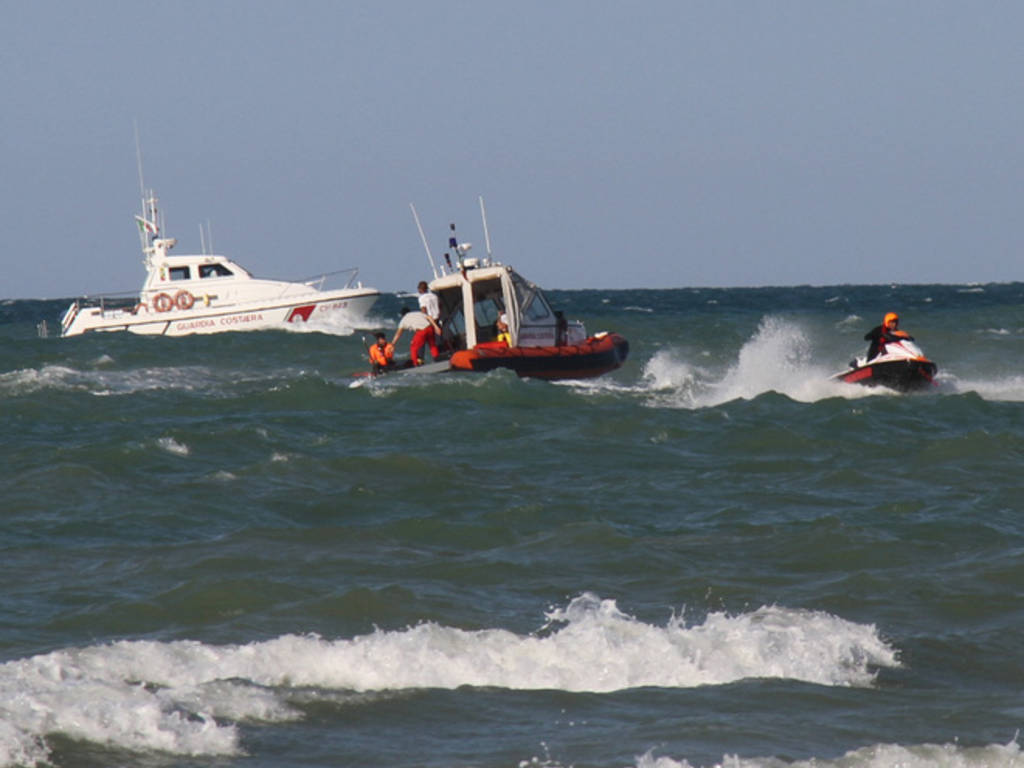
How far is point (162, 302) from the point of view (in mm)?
38750

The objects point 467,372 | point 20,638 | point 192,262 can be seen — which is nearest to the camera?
point 20,638

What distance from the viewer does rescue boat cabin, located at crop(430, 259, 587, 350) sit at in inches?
934

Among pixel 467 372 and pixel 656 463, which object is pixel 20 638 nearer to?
pixel 656 463

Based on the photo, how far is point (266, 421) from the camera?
20.0m

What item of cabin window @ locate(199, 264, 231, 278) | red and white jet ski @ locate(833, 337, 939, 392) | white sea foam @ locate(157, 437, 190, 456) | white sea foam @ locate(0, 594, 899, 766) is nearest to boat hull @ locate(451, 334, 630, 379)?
red and white jet ski @ locate(833, 337, 939, 392)

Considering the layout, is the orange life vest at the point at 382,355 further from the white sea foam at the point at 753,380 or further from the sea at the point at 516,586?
the white sea foam at the point at 753,380

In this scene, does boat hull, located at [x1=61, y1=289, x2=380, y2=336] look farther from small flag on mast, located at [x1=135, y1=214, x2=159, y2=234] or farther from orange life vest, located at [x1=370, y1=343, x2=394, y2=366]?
orange life vest, located at [x1=370, y1=343, x2=394, y2=366]

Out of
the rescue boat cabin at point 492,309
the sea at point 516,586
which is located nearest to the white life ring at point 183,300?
the rescue boat cabin at point 492,309

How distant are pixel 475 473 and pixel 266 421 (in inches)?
226

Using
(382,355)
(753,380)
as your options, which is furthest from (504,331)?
(753,380)

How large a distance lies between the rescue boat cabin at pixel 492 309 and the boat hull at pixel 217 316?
14757 mm

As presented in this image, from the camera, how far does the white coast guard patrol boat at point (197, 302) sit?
127 ft

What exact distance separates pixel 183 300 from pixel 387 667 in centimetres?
3208

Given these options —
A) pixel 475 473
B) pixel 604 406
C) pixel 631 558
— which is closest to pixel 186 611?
pixel 631 558
